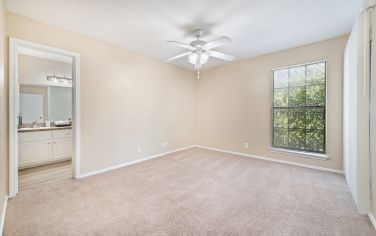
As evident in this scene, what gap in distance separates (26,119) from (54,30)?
2.73 m

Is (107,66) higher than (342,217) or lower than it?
higher

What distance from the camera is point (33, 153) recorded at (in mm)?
3570

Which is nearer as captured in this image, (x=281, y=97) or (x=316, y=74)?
(x=316, y=74)

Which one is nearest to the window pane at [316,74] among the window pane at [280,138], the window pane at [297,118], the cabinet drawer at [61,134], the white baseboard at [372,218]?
the window pane at [297,118]

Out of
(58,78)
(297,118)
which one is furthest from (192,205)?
(58,78)

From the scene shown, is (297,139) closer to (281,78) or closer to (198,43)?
(281,78)

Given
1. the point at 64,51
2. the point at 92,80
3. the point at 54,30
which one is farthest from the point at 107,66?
the point at 54,30

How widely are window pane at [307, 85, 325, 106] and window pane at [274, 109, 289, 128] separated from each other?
504mm

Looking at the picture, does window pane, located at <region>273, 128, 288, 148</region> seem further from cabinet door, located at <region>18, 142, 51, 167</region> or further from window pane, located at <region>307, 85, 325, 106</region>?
cabinet door, located at <region>18, 142, 51, 167</region>

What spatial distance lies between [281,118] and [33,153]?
5.64 m

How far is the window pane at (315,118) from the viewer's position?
3.40 m

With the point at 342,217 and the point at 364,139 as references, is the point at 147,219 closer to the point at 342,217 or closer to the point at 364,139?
the point at 342,217

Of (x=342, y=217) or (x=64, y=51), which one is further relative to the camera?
(x=64, y=51)

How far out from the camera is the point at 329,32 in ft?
9.66
